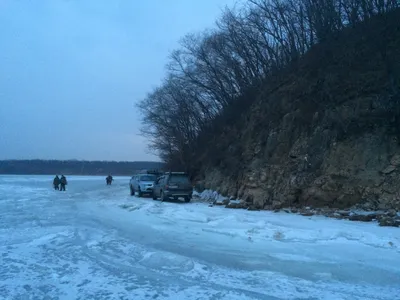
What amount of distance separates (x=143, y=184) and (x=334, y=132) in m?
18.3

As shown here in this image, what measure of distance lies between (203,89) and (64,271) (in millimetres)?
37135

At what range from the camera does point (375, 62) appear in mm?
21297

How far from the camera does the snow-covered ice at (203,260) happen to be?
7012 millimetres

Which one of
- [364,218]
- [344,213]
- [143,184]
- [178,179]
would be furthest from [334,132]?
[143,184]

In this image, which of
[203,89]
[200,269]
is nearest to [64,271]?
[200,269]

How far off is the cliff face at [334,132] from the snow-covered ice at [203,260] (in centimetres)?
350

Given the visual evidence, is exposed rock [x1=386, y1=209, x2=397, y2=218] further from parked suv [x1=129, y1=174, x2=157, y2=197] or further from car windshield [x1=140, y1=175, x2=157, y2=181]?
car windshield [x1=140, y1=175, x2=157, y2=181]

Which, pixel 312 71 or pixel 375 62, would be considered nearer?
pixel 375 62

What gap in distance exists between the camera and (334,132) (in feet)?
66.7

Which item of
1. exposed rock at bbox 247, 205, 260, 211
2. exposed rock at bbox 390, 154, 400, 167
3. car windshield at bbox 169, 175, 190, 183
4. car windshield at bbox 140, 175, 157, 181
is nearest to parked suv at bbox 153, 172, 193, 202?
car windshield at bbox 169, 175, 190, 183

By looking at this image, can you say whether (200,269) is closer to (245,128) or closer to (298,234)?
(298,234)

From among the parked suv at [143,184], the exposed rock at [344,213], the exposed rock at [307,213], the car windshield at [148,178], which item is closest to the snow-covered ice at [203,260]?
the exposed rock at [344,213]

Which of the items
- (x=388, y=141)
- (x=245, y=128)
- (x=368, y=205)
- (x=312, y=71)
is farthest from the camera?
(x=245, y=128)

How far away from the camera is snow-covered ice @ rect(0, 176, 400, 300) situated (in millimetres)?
7012
